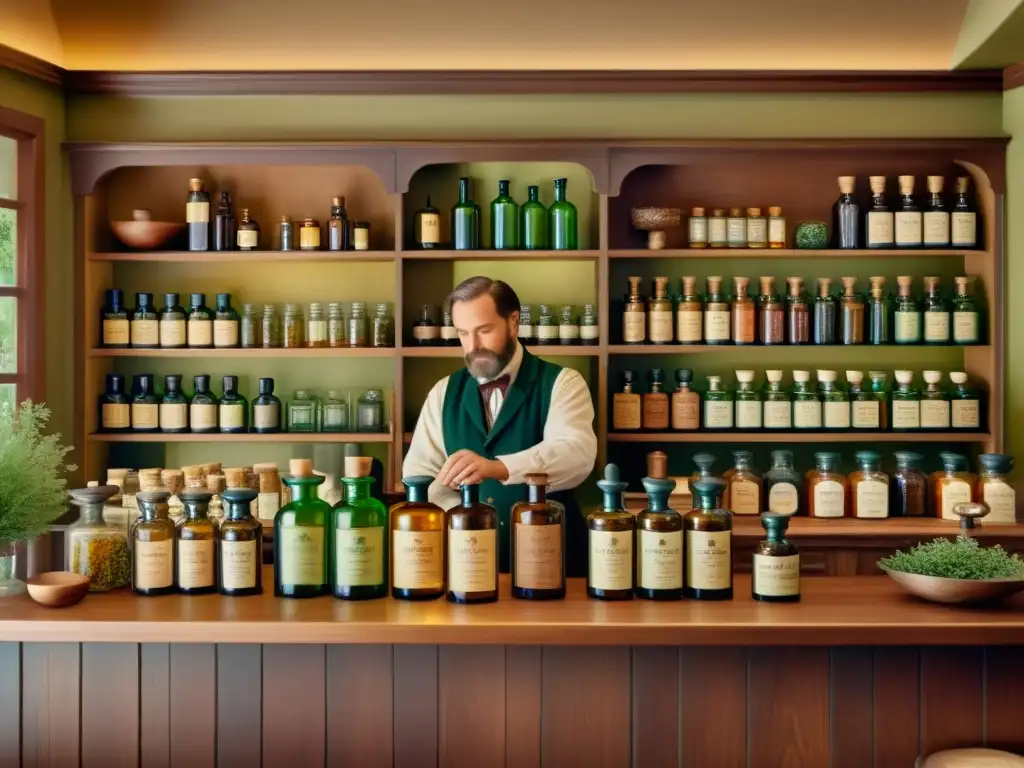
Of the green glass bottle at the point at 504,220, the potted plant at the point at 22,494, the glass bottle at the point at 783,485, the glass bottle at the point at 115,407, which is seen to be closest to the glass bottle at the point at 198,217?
the glass bottle at the point at 115,407

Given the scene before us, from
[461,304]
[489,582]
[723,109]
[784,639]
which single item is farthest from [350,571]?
[723,109]

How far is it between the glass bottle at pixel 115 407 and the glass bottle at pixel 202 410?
0.25 metres

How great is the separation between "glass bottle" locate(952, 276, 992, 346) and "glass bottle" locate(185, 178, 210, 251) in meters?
2.74

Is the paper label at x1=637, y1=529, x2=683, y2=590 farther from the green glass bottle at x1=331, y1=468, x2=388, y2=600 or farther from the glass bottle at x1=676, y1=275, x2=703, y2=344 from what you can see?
the glass bottle at x1=676, y1=275, x2=703, y2=344

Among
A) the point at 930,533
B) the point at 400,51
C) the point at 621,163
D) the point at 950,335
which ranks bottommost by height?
the point at 930,533

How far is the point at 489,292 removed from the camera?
323cm

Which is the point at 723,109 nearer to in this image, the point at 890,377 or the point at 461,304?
the point at 890,377

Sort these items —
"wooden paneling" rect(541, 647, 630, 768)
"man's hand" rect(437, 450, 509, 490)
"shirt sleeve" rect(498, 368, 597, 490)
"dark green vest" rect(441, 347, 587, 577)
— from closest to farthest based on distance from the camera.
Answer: "wooden paneling" rect(541, 647, 630, 768)
"man's hand" rect(437, 450, 509, 490)
"shirt sleeve" rect(498, 368, 597, 490)
"dark green vest" rect(441, 347, 587, 577)

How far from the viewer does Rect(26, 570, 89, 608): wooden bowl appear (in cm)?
206

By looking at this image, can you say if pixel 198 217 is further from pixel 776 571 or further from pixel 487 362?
pixel 776 571

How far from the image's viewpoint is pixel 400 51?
13.6ft

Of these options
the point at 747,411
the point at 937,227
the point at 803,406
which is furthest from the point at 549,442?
the point at 937,227

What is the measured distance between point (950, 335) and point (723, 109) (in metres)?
1.17

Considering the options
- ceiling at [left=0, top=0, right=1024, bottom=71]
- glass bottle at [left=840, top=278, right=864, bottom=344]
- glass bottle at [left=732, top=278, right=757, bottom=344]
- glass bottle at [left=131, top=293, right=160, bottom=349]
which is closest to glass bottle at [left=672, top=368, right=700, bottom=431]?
glass bottle at [left=732, top=278, right=757, bottom=344]
